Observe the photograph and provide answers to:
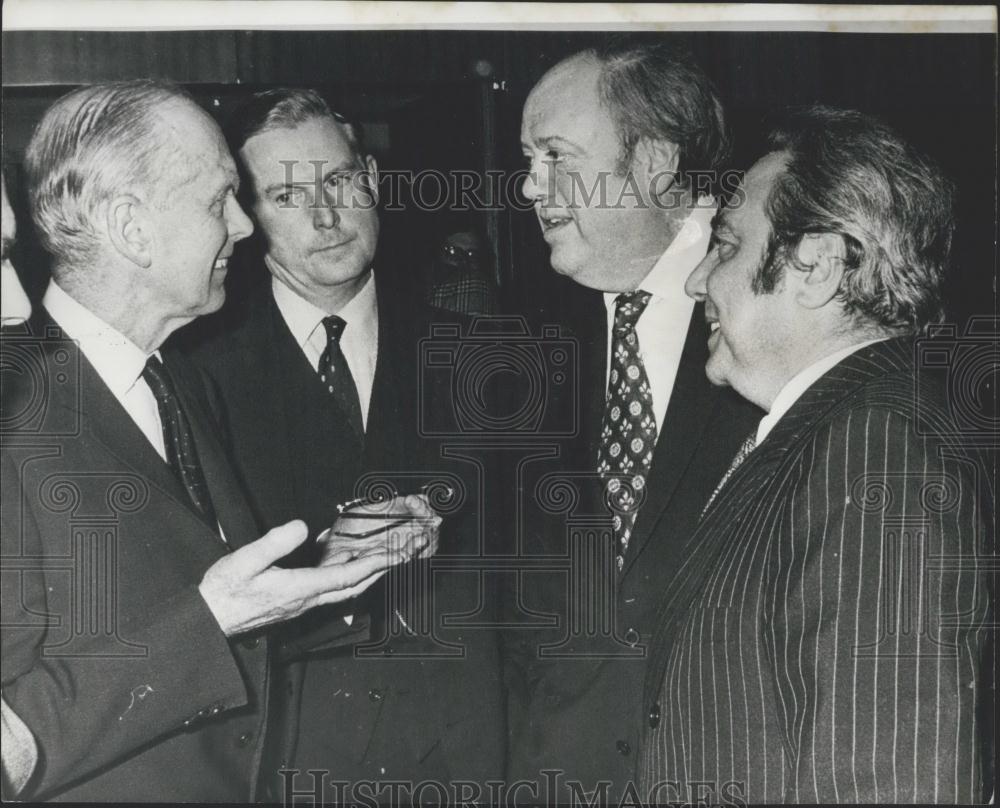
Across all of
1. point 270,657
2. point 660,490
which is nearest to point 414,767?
point 270,657

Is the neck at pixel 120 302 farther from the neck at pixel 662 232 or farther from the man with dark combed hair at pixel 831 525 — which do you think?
the man with dark combed hair at pixel 831 525

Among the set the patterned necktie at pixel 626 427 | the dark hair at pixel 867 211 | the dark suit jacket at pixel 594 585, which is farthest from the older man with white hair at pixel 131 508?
the dark hair at pixel 867 211

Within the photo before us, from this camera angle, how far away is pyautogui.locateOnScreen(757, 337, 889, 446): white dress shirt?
6.45ft

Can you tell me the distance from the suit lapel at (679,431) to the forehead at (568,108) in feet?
1.29

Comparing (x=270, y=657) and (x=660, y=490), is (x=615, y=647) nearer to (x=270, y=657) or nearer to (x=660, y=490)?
(x=660, y=490)

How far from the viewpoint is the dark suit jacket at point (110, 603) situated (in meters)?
1.93

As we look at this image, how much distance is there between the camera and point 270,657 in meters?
1.96

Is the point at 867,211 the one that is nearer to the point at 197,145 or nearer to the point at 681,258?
the point at 681,258

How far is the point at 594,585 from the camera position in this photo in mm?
2029

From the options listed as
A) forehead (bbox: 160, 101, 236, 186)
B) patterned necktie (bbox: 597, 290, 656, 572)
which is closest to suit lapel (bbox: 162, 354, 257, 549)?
forehead (bbox: 160, 101, 236, 186)

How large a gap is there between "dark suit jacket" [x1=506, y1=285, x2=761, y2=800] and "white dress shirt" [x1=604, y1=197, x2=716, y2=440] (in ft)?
0.07

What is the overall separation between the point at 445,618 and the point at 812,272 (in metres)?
0.92

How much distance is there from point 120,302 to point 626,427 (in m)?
0.95

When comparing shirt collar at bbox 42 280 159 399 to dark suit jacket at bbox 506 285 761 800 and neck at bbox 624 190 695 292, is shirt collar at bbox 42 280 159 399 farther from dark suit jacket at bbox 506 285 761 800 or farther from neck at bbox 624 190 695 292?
neck at bbox 624 190 695 292
